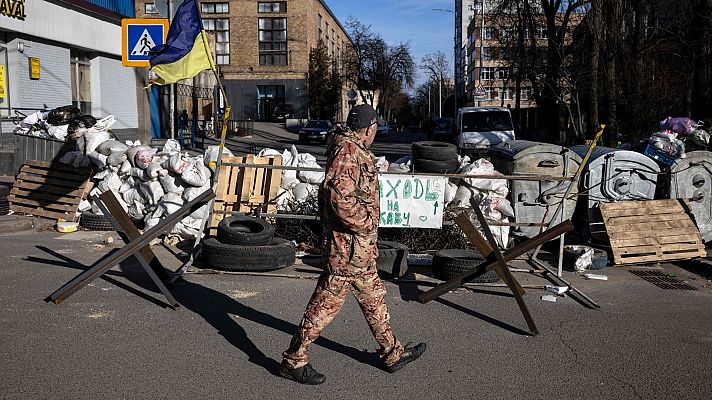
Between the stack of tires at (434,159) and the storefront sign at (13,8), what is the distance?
42.0ft

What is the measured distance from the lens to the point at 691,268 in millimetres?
9180

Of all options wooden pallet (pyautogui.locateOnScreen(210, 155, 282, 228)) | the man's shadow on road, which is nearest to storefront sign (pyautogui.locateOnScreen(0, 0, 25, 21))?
wooden pallet (pyautogui.locateOnScreen(210, 155, 282, 228))

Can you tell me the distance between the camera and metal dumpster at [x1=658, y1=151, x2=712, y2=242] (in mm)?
10070

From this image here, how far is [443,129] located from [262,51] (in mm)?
25746

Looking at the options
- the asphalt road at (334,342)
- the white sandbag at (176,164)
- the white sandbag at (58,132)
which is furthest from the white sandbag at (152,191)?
the white sandbag at (58,132)

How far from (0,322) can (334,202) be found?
3339 millimetres

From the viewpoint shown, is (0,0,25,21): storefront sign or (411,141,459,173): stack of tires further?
(0,0,25,21): storefront sign

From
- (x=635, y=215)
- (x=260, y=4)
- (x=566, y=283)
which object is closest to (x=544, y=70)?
(x=635, y=215)

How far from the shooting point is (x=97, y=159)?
11.7m

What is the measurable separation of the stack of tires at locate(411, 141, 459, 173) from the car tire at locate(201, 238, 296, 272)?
10.2ft

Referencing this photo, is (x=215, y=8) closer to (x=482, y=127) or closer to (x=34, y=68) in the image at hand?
(x=482, y=127)

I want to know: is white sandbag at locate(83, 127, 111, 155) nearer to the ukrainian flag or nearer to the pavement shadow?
the ukrainian flag

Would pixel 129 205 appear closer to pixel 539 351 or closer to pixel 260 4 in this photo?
pixel 539 351

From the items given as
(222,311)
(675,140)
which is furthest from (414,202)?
(675,140)
